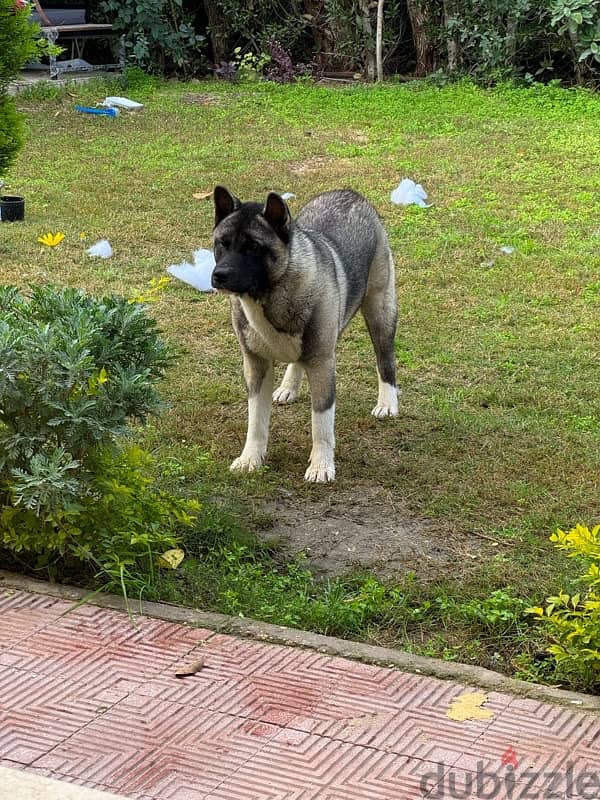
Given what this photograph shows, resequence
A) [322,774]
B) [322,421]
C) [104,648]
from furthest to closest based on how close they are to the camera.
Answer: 1. [322,421]
2. [104,648]
3. [322,774]

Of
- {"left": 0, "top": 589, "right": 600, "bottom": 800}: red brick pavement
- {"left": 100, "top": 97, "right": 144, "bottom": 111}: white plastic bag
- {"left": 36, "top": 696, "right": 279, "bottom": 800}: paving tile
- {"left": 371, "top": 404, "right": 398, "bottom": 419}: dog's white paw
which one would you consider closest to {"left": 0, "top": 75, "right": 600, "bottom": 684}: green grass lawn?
{"left": 371, "top": 404, "right": 398, "bottom": 419}: dog's white paw

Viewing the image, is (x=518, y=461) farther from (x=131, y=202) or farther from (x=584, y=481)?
(x=131, y=202)

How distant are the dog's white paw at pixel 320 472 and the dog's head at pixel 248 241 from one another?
953mm

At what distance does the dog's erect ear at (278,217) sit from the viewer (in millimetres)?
5562

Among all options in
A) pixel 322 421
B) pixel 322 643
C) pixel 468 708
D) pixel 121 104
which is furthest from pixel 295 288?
pixel 121 104

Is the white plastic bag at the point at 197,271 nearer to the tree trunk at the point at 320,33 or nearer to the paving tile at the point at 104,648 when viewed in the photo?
the paving tile at the point at 104,648

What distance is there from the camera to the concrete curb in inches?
151

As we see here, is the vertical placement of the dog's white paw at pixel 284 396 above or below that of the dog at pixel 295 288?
below

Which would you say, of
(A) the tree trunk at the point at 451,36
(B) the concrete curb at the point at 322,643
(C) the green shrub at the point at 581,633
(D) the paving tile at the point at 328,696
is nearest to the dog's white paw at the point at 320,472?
(B) the concrete curb at the point at 322,643

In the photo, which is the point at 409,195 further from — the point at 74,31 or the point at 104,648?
the point at 74,31

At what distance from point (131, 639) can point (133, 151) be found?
969cm

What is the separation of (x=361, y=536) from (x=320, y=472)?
0.69 metres

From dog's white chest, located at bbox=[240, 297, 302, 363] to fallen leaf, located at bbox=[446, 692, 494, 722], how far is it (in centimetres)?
249

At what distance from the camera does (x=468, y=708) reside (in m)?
3.70
